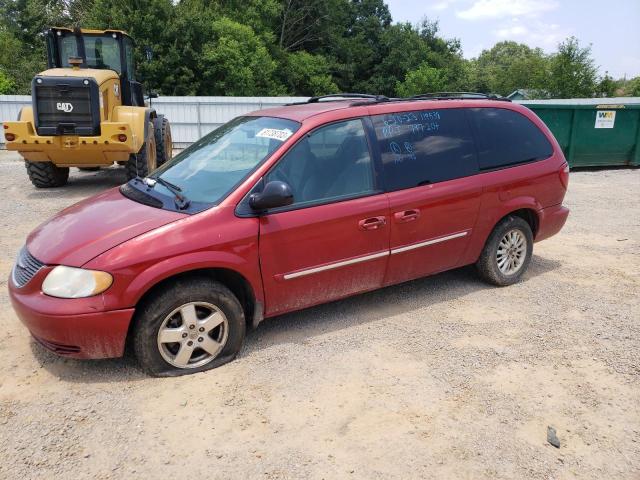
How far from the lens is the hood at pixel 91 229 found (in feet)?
10.6

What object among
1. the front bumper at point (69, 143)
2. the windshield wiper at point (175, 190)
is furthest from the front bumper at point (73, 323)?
the front bumper at point (69, 143)

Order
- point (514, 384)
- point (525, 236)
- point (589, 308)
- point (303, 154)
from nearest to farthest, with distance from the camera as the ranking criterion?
point (514, 384)
point (303, 154)
point (589, 308)
point (525, 236)

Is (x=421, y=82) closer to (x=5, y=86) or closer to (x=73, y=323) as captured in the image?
(x=5, y=86)

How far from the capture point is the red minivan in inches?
127

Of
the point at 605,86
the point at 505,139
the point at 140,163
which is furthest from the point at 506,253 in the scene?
the point at 605,86

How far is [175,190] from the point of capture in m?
3.83

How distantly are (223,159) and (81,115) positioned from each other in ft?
20.9

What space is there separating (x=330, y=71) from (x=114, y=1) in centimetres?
1667

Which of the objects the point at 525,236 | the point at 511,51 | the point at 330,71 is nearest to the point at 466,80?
the point at 330,71

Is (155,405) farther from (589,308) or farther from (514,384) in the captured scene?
(589,308)

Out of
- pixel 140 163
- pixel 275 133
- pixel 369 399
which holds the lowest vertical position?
pixel 369 399

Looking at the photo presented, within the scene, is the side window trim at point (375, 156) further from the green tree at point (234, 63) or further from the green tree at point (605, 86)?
the green tree at point (605, 86)

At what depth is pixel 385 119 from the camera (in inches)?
167

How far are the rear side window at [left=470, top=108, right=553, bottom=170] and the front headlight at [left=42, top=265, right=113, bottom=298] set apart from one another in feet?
10.6
